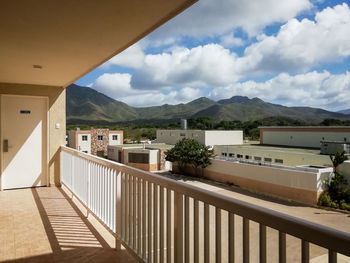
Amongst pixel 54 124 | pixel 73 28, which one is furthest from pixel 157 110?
pixel 73 28

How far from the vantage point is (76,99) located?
303 feet

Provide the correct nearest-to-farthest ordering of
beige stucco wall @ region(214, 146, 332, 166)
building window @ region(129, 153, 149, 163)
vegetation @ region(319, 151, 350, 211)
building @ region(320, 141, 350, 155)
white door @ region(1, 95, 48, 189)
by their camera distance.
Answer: white door @ region(1, 95, 48, 189) → vegetation @ region(319, 151, 350, 211) → beige stucco wall @ region(214, 146, 332, 166) → building @ region(320, 141, 350, 155) → building window @ region(129, 153, 149, 163)

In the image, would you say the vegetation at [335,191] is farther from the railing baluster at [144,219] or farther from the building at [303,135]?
the railing baluster at [144,219]

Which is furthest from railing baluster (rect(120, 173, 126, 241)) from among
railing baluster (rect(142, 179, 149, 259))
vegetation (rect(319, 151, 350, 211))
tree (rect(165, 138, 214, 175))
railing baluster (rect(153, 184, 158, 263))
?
tree (rect(165, 138, 214, 175))

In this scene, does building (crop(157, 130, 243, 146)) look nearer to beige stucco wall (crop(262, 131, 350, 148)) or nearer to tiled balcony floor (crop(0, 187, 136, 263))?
beige stucco wall (crop(262, 131, 350, 148))

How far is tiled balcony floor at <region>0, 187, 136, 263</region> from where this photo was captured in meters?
2.24

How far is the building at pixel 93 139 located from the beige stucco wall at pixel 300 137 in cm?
2225

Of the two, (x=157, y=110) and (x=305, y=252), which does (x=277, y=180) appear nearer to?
(x=305, y=252)

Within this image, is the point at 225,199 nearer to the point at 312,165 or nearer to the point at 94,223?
the point at 94,223

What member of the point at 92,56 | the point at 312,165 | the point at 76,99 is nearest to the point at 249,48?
the point at 76,99

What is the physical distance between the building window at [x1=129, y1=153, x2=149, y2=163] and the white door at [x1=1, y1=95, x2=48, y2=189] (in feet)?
79.3

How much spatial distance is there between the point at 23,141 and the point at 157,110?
3783 inches

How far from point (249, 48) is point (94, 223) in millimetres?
121794

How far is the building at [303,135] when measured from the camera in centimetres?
2870
